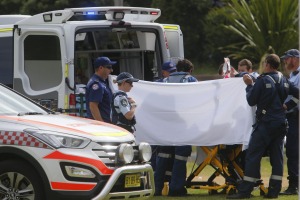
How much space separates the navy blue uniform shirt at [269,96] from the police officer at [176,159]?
109 centimetres

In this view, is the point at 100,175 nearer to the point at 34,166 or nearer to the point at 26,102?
the point at 34,166

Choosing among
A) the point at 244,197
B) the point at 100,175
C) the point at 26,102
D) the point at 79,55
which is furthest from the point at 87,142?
the point at 79,55

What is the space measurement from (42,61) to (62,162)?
4697 millimetres

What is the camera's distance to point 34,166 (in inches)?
373

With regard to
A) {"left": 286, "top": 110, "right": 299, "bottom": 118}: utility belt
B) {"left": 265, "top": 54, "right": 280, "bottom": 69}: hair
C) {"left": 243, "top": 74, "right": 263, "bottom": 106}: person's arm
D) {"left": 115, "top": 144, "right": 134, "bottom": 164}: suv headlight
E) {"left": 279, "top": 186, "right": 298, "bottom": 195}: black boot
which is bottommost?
{"left": 279, "top": 186, "right": 298, "bottom": 195}: black boot

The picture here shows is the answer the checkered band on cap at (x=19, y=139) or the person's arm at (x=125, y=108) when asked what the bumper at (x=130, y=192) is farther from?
the person's arm at (x=125, y=108)

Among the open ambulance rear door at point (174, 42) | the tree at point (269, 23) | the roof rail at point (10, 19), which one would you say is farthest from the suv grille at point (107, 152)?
the tree at point (269, 23)

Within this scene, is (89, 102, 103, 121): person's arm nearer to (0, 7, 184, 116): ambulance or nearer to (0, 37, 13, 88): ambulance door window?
(0, 7, 184, 116): ambulance

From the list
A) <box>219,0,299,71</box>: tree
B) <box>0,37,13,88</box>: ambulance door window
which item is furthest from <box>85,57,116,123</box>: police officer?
<box>219,0,299,71</box>: tree

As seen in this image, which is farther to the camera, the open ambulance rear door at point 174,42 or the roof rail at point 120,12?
the open ambulance rear door at point 174,42

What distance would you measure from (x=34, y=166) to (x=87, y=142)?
0.56 metres

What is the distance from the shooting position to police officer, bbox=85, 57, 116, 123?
38.3ft

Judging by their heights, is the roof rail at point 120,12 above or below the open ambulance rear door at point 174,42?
above

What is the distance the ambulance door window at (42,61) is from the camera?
13.7 metres
